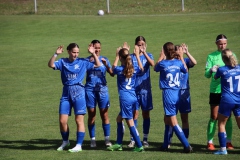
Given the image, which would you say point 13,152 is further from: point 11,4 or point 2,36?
point 11,4

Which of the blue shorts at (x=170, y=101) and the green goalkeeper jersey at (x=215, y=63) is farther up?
the green goalkeeper jersey at (x=215, y=63)

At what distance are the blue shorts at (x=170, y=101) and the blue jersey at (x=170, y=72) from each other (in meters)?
Result: 0.11

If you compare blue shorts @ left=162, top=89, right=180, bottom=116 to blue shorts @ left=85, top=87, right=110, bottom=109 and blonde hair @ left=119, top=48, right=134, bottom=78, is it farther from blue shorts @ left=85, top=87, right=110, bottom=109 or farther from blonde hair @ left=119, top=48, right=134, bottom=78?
blue shorts @ left=85, top=87, right=110, bottom=109

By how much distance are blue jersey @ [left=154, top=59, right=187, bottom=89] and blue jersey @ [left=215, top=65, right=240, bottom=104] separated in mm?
898

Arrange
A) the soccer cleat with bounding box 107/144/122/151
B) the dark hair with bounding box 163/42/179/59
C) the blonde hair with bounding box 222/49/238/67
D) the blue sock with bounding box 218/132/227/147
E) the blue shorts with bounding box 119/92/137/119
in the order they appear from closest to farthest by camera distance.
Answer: the blonde hair with bounding box 222/49/238/67 < the blue sock with bounding box 218/132/227/147 < the dark hair with bounding box 163/42/179/59 < the blue shorts with bounding box 119/92/137/119 < the soccer cleat with bounding box 107/144/122/151

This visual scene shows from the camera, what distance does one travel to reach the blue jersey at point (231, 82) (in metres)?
11.0

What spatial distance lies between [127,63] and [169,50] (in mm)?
916

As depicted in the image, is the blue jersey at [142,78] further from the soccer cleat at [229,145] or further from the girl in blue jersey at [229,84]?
the soccer cleat at [229,145]

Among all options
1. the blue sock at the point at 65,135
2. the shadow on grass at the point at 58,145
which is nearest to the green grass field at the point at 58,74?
the shadow on grass at the point at 58,145

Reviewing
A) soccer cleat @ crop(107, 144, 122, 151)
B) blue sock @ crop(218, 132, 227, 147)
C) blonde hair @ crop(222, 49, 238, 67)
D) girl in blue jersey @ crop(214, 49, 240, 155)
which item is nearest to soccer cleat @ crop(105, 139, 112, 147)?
soccer cleat @ crop(107, 144, 122, 151)

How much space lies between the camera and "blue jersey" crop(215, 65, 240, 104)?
11.0m

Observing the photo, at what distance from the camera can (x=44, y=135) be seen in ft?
46.3

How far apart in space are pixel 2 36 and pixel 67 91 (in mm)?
23224

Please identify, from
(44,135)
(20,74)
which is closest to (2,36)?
(20,74)
